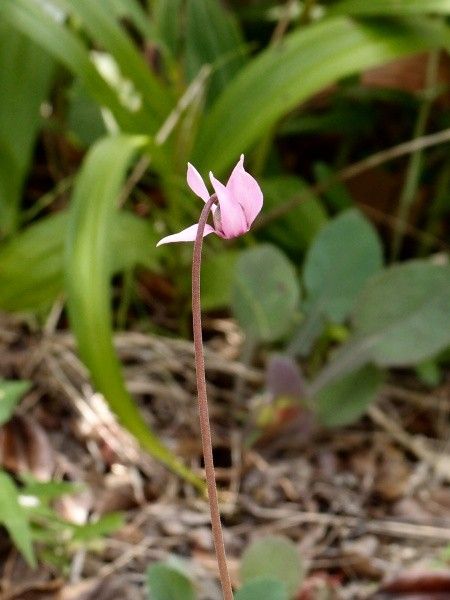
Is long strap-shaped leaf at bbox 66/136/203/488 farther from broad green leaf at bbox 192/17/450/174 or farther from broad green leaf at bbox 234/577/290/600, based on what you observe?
broad green leaf at bbox 234/577/290/600

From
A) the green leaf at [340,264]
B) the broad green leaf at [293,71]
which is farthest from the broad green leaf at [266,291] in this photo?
the broad green leaf at [293,71]

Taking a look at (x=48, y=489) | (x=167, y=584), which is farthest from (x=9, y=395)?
(x=167, y=584)

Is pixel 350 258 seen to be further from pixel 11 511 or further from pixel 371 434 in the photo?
pixel 11 511

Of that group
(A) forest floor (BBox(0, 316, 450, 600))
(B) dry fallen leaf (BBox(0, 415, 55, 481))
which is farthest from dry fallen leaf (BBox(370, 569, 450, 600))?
(B) dry fallen leaf (BBox(0, 415, 55, 481))

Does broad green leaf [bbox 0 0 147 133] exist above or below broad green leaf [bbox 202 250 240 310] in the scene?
above

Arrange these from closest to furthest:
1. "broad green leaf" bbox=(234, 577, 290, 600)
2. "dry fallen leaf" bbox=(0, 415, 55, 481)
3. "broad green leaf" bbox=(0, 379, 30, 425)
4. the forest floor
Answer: "broad green leaf" bbox=(234, 577, 290, 600) < "broad green leaf" bbox=(0, 379, 30, 425) < the forest floor < "dry fallen leaf" bbox=(0, 415, 55, 481)
